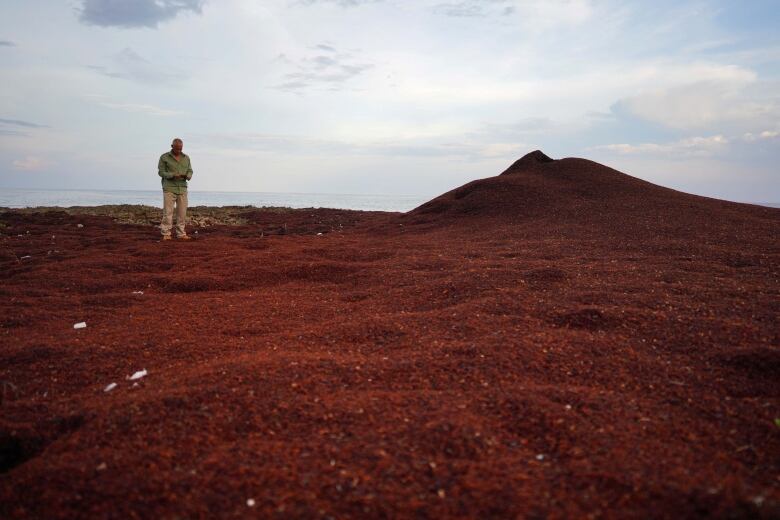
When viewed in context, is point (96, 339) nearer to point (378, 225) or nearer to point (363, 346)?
point (363, 346)

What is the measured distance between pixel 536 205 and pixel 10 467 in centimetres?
1120

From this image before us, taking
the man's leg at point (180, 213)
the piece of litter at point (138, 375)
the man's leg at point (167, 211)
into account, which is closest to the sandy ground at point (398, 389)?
the piece of litter at point (138, 375)

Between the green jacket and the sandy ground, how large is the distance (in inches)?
136

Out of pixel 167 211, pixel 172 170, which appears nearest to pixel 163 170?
pixel 172 170

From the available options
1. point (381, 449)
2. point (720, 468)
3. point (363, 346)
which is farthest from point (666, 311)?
point (381, 449)

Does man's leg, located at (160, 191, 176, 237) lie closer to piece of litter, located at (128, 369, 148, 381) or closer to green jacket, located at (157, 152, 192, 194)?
green jacket, located at (157, 152, 192, 194)

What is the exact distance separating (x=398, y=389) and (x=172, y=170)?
29.1 ft

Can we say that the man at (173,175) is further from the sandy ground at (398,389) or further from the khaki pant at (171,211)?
the sandy ground at (398,389)

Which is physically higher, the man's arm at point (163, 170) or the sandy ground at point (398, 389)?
the man's arm at point (163, 170)

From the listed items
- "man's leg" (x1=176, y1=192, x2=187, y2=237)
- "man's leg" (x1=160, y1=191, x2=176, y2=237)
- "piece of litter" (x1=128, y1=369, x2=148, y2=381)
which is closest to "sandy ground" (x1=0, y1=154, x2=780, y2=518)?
"piece of litter" (x1=128, y1=369, x2=148, y2=381)

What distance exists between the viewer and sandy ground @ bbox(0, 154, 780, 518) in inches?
78.8

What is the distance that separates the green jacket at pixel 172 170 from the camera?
1002 cm

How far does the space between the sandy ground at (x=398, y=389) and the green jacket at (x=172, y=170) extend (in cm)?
345

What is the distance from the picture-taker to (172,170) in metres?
10.1
